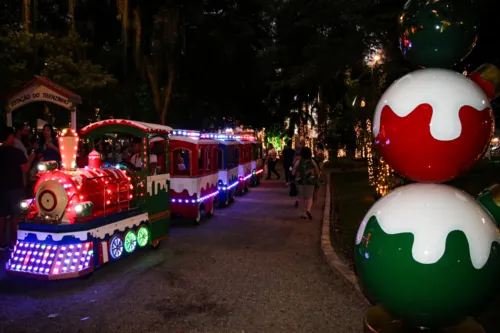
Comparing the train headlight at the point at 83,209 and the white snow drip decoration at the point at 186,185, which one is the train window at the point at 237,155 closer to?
the white snow drip decoration at the point at 186,185

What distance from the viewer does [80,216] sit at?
6402mm

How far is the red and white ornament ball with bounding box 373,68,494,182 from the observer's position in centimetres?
307

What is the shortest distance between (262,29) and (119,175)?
26.6 metres

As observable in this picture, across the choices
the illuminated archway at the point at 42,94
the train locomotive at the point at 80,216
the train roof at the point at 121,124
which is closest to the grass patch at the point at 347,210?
the train locomotive at the point at 80,216

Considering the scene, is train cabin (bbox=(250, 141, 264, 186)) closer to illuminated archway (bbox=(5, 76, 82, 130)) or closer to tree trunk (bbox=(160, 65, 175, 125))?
tree trunk (bbox=(160, 65, 175, 125))

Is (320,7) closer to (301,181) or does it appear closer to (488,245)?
(301,181)

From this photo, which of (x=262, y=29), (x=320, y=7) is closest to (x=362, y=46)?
(x=320, y=7)

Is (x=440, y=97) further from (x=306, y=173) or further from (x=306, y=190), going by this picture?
(x=306, y=190)

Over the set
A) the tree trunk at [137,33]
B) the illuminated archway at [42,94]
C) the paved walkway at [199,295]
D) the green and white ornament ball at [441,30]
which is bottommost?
the paved walkway at [199,295]

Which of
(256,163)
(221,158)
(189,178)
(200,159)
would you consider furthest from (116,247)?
(256,163)

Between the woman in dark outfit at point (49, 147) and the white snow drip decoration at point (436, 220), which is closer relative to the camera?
the white snow drip decoration at point (436, 220)

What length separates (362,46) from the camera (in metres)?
13.0

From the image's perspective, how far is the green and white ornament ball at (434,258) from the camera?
2.90m

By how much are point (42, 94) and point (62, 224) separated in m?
4.61
